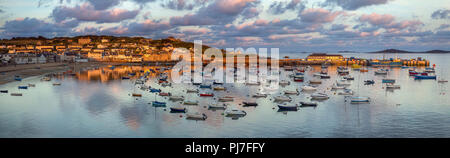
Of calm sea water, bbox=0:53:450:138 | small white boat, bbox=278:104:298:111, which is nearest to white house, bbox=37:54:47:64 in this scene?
calm sea water, bbox=0:53:450:138

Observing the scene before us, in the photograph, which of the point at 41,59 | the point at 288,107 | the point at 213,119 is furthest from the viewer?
the point at 41,59

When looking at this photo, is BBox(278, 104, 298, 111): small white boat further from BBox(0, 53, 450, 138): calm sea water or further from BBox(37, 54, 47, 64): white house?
BBox(37, 54, 47, 64): white house

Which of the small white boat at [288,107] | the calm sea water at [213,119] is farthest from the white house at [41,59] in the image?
the small white boat at [288,107]

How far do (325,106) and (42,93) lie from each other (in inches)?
1364

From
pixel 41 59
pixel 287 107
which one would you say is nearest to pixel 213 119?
pixel 287 107

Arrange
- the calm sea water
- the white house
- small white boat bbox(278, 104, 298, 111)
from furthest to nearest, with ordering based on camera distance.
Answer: the white house, small white boat bbox(278, 104, 298, 111), the calm sea water

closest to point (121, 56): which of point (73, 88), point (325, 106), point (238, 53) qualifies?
point (238, 53)

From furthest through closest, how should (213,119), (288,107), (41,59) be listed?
(41,59) < (288,107) < (213,119)

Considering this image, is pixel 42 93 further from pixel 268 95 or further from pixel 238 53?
pixel 238 53

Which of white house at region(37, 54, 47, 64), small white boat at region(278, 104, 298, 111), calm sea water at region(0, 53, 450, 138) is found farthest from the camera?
white house at region(37, 54, 47, 64)

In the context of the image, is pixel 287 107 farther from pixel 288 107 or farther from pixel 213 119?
pixel 213 119

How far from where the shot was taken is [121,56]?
13438 cm
